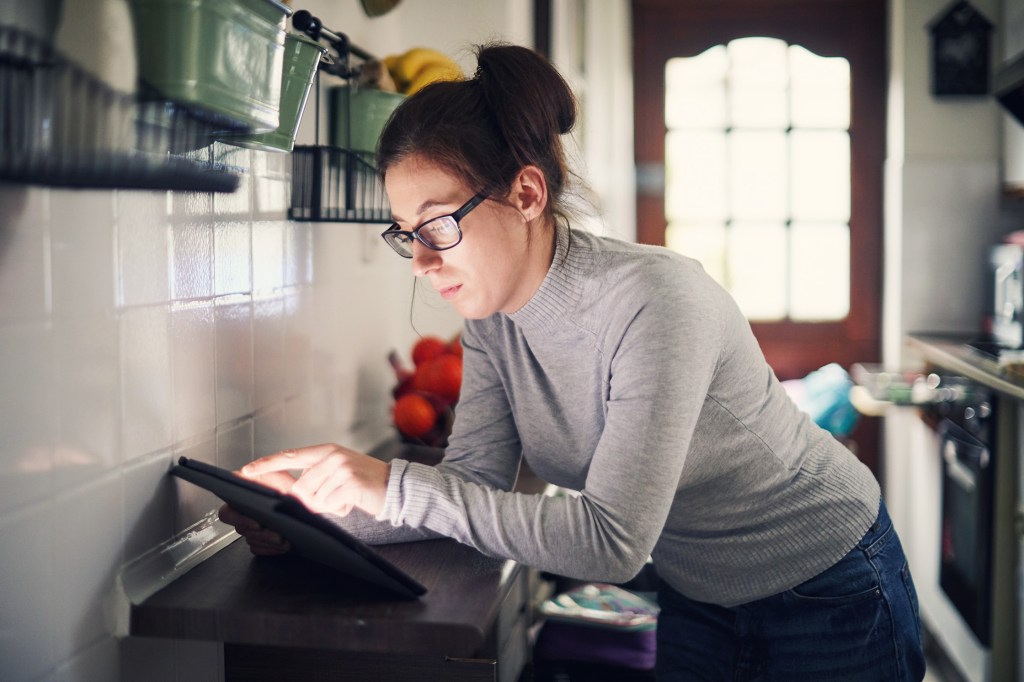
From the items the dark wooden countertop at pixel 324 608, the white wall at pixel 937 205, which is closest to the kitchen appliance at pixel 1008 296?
the white wall at pixel 937 205

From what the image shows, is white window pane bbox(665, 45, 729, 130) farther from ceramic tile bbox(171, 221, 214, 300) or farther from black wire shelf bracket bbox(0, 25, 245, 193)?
black wire shelf bracket bbox(0, 25, 245, 193)

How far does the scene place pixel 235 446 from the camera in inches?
52.3

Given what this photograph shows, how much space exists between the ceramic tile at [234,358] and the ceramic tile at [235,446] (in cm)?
2

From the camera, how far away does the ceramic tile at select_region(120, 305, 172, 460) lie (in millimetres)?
1059

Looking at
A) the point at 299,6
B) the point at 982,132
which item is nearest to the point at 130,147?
the point at 299,6

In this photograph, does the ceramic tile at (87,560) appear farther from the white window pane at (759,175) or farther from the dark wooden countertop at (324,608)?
the white window pane at (759,175)

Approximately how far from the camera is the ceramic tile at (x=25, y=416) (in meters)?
0.87

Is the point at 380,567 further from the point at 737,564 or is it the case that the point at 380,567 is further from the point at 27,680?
the point at 737,564

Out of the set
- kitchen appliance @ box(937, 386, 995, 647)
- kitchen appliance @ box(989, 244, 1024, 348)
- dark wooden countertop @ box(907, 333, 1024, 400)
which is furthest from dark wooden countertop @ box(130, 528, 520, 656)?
kitchen appliance @ box(989, 244, 1024, 348)

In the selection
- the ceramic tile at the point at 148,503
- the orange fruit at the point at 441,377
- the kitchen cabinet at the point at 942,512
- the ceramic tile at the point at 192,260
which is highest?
the ceramic tile at the point at 192,260

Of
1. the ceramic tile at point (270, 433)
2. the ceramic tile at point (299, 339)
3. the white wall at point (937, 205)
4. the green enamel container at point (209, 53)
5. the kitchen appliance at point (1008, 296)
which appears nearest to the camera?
the green enamel container at point (209, 53)

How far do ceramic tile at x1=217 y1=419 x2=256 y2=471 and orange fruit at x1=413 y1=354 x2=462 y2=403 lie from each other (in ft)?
1.64

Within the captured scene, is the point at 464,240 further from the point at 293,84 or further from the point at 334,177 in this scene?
the point at 334,177

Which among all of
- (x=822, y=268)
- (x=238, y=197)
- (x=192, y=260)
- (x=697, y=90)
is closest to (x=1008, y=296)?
(x=822, y=268)
